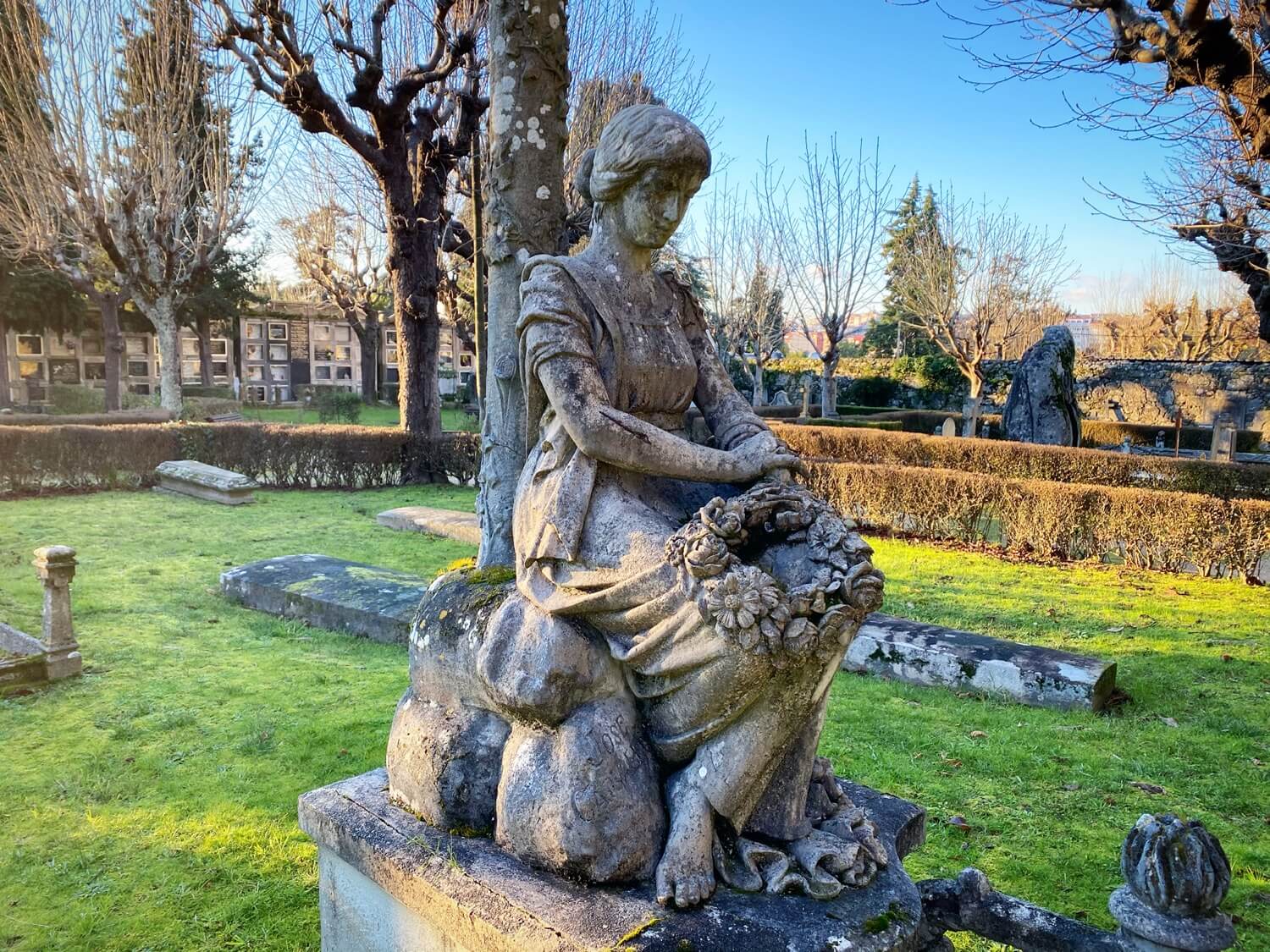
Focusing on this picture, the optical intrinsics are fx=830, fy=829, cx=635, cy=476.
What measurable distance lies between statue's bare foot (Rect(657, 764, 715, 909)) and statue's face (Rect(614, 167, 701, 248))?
5.05 ft

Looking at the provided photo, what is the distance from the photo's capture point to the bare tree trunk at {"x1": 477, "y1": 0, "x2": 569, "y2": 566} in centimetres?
443

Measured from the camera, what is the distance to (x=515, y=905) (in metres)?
2.06

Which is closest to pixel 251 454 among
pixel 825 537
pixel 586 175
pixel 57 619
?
pixel 57 619

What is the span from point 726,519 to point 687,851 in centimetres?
84

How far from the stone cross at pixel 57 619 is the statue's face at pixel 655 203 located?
206 inches

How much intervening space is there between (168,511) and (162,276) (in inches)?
370

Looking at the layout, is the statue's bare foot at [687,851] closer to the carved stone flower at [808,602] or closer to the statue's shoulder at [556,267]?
the carved stone flower at [808,602]

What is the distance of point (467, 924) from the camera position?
6.97ft

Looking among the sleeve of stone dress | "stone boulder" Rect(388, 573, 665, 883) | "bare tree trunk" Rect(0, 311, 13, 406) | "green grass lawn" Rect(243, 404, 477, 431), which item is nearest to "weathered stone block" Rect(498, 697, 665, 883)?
"stone boulder" Rect(388, 573, 665, 883)

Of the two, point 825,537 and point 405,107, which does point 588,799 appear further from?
point 405,107

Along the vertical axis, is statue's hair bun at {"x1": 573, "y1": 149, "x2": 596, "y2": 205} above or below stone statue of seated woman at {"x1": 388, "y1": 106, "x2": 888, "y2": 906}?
above

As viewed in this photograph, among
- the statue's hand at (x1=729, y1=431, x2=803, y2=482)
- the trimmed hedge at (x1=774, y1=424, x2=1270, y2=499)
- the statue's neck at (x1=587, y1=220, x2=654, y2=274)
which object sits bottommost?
the trimmed hedge at (x1=774, y1=424, x2=1270, y2=499)

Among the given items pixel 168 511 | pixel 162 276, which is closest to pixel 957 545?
pixel 168 511

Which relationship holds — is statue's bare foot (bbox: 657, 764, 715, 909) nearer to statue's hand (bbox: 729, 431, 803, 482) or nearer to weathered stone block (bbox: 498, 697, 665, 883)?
weathered stone block (bbox: 498, 697, 665, 883)
